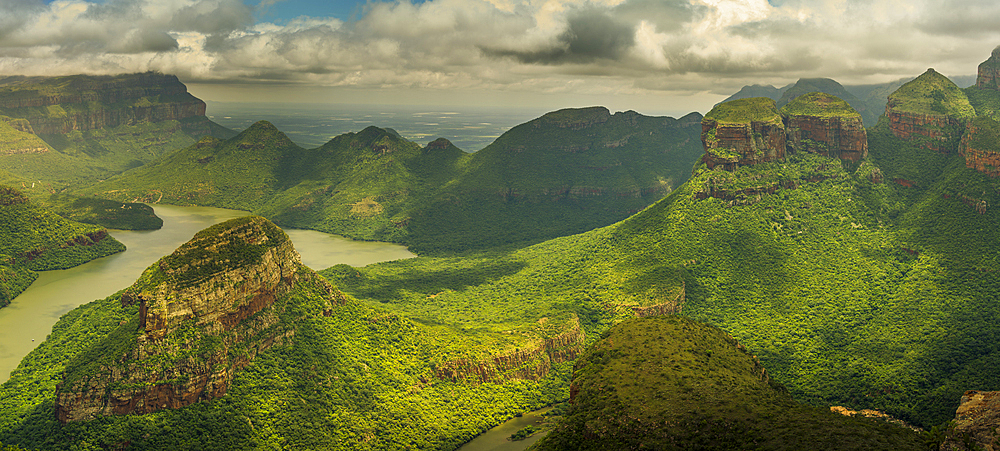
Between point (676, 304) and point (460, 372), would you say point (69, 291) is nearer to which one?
point (460, 372)

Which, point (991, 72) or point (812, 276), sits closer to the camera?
point (812, 276)

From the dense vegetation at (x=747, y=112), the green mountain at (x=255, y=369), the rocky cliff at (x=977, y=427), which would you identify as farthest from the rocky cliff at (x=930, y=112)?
the rocky cliff at (x=977, y=427)

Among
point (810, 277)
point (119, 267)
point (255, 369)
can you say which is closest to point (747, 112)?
point (810, 277)

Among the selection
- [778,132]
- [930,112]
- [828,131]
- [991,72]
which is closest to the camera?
[778,132]

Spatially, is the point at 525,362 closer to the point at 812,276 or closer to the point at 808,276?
the point at 808,276

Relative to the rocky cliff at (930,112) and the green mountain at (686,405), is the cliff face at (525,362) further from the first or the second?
the rocky cliff at (930,112)

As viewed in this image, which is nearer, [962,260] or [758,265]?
[962,260]

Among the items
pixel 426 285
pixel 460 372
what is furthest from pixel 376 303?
pixel 460 372
